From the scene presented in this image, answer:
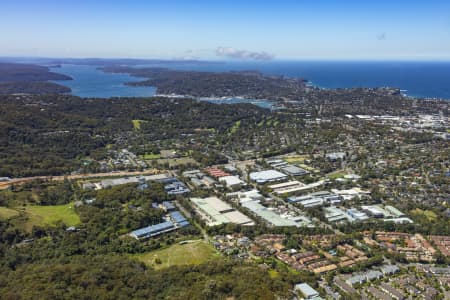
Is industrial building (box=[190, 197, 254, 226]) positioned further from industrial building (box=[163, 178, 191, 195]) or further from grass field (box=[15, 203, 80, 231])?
grass field (box=[15, 203, 80, 231])

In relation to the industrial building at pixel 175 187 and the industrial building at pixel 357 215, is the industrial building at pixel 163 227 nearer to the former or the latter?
the industrial building at pixel 175 187

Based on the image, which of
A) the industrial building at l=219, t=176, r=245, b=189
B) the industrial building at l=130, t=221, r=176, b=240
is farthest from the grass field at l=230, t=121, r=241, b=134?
the industrial building at l=130, t=221, r=176, b=240

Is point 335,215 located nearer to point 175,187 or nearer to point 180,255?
point 180,255

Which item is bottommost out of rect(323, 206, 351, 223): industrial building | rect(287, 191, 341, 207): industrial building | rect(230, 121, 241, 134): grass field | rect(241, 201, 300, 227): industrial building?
rect(241, 201, 300, 227): industrial building

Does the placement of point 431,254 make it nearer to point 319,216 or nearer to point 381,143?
point 319,216

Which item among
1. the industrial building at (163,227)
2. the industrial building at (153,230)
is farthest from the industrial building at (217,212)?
the industrial building at (153,230)

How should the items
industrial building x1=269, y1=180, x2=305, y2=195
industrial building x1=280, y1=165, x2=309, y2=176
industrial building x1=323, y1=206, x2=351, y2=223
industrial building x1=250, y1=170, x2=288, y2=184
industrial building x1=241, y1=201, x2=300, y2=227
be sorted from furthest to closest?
industrial building x1=280, y1=165, x2=309, y2=176 < industrial building x1=250, y1=170, x2=288, y2=184 < industrial building x1=269, y1=180, x2=305, y2=195 < industrial building x1=323, y1=206, x2=351, y2=223 < industrial building x1=241, y1=201, x2=300, y2=227

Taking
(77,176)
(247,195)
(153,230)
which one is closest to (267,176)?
(247,195)
